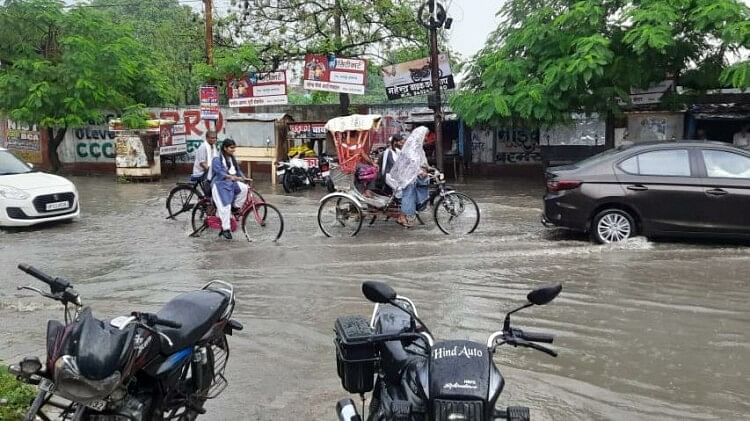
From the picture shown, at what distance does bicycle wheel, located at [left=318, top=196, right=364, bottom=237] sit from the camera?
1142 cm

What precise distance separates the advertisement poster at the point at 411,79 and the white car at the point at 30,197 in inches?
356

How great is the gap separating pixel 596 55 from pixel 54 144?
1635 cm

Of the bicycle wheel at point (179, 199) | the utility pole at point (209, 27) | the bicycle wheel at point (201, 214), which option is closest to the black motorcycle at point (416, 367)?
the bicycle wheel at point (201, 214)

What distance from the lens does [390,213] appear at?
1168 cm

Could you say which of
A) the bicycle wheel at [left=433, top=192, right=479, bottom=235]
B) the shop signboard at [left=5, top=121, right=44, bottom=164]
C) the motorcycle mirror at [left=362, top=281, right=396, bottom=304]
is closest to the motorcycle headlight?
the motorcycle mirror at [left=362, top=281, right=396, bottom=304]

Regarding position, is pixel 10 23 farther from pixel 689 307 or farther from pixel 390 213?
pixel 689 307

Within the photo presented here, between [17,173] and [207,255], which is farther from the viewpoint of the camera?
[17,173]

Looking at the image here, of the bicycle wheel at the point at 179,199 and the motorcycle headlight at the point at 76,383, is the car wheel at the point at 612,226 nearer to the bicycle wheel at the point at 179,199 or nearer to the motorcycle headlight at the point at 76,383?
the bicycle wheel at the point at 179,199

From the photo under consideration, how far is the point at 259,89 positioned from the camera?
19969 mm

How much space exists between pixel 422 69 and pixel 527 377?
46.1ft

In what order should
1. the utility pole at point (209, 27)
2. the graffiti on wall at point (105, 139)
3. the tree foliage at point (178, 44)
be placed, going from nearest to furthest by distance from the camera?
the utility pole at point (209, 27) < the graffiti on wall at point (105, 139) < the tree foliage at point (178, 44)

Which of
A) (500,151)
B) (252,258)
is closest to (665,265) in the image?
(252,258)

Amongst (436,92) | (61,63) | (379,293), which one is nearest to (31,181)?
(61,63)

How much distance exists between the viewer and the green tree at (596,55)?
13562 mm
